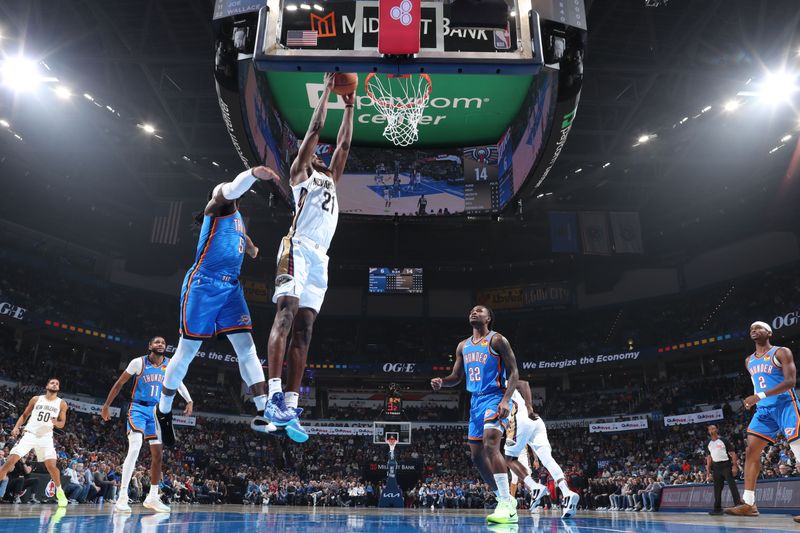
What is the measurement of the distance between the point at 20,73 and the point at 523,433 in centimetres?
1642

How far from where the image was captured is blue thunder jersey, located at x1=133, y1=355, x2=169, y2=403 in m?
8.12

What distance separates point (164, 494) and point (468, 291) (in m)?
24.0

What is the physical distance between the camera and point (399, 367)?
33.5 metres

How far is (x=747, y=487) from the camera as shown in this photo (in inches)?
285

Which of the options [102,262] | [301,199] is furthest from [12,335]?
[301,199]

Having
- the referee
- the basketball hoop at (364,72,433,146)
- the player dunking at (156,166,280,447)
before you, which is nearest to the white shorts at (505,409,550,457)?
the referee

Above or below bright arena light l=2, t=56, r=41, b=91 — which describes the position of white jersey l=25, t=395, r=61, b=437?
below

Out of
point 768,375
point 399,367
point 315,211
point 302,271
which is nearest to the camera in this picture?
point 302,271

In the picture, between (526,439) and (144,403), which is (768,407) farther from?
(144,403)

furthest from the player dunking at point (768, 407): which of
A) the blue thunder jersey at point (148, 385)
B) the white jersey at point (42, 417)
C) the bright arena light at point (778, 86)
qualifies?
the bright arena light at point (778, 86)

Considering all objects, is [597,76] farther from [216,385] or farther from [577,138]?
[216,385]

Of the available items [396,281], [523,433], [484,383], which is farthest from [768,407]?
[396,281]

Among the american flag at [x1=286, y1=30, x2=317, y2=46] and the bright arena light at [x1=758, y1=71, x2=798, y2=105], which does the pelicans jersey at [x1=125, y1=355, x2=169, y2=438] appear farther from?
the bright arena light at [x1=758, y1=71, x2=798, y2=105]

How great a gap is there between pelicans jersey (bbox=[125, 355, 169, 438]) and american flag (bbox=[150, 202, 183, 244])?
16.2m
